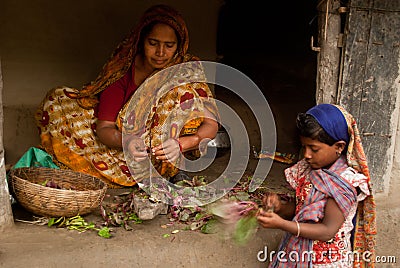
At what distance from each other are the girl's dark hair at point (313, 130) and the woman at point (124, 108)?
3.00 ft

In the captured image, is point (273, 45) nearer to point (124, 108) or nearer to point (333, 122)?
point (124, 108)

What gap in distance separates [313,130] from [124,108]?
4.49ft

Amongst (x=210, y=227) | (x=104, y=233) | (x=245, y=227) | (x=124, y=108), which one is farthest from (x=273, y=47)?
(x=104, y=233)

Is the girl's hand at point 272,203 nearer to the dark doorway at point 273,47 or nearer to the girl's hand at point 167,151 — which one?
the girl's hand at point 167,151

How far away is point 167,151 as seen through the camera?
270cm

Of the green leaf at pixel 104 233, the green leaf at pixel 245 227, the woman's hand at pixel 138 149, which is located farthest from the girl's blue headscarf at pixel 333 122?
the green leaf at pixel 104 233

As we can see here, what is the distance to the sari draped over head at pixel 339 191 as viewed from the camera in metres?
2.04

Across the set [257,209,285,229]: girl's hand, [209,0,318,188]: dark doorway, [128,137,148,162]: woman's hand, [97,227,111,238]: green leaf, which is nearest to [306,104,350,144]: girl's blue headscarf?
[257,209,285,229]: girl's hand

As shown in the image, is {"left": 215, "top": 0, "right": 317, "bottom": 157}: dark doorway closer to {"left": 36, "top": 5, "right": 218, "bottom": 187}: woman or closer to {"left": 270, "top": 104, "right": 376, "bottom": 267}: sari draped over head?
{"left": 36, "top": 5, "right": 218, "bottom": 187}: woman

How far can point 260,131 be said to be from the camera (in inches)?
180

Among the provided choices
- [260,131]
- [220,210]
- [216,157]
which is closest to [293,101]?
[260,131]

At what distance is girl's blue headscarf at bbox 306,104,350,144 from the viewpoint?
2.01 metres

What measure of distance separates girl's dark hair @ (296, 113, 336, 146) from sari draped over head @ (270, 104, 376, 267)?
20mm

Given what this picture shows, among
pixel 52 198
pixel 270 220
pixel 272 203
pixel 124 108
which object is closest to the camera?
pixel 270 220
